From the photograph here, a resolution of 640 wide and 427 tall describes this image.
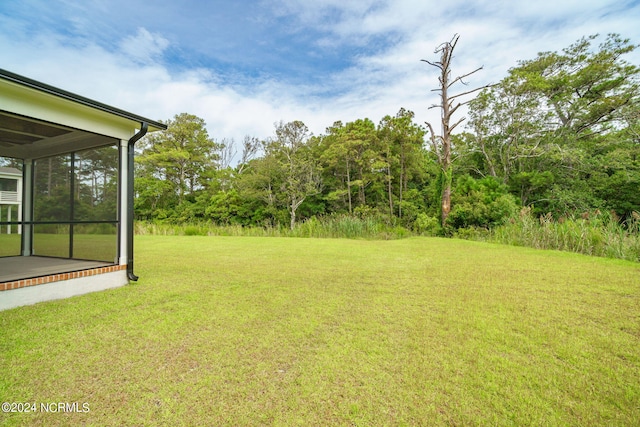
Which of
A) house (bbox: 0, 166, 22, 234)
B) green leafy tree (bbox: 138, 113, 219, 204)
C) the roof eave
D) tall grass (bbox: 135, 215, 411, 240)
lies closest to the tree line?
green leafy tree (bbox: 138, 113, 219, 204)

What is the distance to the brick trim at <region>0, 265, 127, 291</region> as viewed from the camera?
2660 mm

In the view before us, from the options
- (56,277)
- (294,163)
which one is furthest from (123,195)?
(294,163)

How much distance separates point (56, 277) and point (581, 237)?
30.5 feet

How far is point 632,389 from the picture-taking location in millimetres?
1504

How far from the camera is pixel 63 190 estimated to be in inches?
166

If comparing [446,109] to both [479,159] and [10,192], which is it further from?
[10,192]

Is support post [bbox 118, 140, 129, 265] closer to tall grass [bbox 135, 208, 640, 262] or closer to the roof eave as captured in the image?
the roof eave

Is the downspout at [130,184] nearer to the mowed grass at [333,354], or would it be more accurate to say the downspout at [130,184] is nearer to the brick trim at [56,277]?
the brick trim at [56,277]

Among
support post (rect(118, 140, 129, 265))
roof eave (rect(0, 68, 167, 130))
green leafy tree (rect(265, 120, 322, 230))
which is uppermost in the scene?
green leafy tree (rect(265, 120, 322, 230))

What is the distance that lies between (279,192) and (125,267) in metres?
10.9

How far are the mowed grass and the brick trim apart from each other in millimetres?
256

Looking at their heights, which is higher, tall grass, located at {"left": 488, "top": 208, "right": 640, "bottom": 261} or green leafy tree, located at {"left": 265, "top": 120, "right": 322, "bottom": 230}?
green leafy tree, located at {"left": 265, "top": 120, "right": 322, "bottom": 230}

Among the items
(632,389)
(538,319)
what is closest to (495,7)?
(538,319)

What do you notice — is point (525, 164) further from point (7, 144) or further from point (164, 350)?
point (7, 144)
